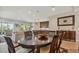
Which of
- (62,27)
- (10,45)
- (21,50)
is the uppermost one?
(62,27)

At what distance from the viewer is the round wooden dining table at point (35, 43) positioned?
1.65m

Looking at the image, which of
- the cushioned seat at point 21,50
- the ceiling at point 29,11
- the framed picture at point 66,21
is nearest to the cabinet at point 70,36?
the framed picture at point 66,21

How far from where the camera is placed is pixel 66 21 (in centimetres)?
171

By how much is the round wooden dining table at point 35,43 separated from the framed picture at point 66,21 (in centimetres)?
38

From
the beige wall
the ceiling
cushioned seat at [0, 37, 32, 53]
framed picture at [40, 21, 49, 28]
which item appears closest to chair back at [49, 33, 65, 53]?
the beige wall

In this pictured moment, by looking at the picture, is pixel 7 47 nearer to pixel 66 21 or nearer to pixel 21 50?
pixel 21 50

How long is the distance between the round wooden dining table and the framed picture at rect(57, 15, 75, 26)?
14.8 inches

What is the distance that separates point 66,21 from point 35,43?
0.75 m

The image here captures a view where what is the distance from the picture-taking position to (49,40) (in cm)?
168

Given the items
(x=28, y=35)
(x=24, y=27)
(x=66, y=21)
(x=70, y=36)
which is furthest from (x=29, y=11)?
(x=70, y=36)

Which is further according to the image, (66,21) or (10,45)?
(66,21)

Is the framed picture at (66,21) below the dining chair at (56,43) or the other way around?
the other way around

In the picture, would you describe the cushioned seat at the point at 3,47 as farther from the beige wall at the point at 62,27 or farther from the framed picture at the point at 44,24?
the framed picture at the point at 44,24
